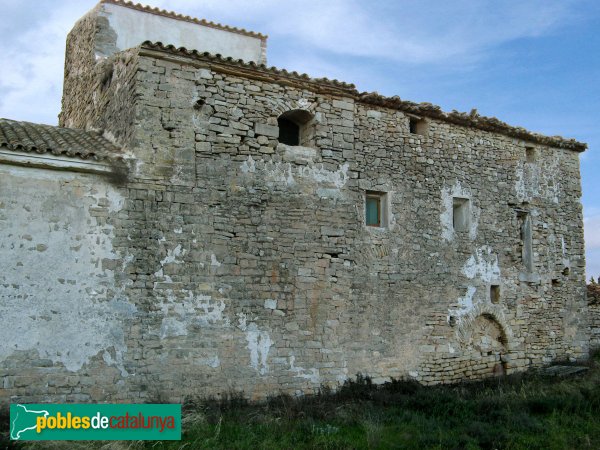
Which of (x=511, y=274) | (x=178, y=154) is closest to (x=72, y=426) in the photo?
(x=178, y=154)

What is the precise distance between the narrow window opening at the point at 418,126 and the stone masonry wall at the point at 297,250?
0.24 metres

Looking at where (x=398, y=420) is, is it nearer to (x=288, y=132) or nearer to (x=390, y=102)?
(x=288, y=132)

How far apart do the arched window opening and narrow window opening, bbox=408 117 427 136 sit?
95.5 inches

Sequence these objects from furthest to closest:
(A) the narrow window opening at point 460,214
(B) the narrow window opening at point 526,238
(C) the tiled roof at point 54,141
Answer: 1. (B) the narrow window opening at point 526,238
2. (A) the narrow window opening at point 460,214
3. (C) the tiled roof at point 54,141

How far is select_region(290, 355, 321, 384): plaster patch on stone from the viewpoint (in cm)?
1020

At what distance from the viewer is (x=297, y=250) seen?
10523 mm

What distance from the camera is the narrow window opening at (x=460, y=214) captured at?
1284 centimetres

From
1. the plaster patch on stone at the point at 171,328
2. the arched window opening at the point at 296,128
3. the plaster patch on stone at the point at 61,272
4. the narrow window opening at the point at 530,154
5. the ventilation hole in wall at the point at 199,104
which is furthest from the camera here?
the narrow window opening at the point at 530,154

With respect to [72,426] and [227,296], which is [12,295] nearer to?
[72,426]

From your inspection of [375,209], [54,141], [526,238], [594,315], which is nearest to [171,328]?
[54,141]

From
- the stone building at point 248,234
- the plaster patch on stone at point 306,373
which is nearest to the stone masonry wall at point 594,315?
the stone building at point 248,234

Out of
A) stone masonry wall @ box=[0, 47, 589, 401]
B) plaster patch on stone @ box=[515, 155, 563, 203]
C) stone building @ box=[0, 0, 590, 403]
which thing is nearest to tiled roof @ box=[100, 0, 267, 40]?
stone building @ box=[0, 0, 590, 403]

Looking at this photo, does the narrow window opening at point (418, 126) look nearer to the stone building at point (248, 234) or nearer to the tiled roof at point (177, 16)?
the stone building at point (248, 234)

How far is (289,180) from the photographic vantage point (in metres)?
10.7
